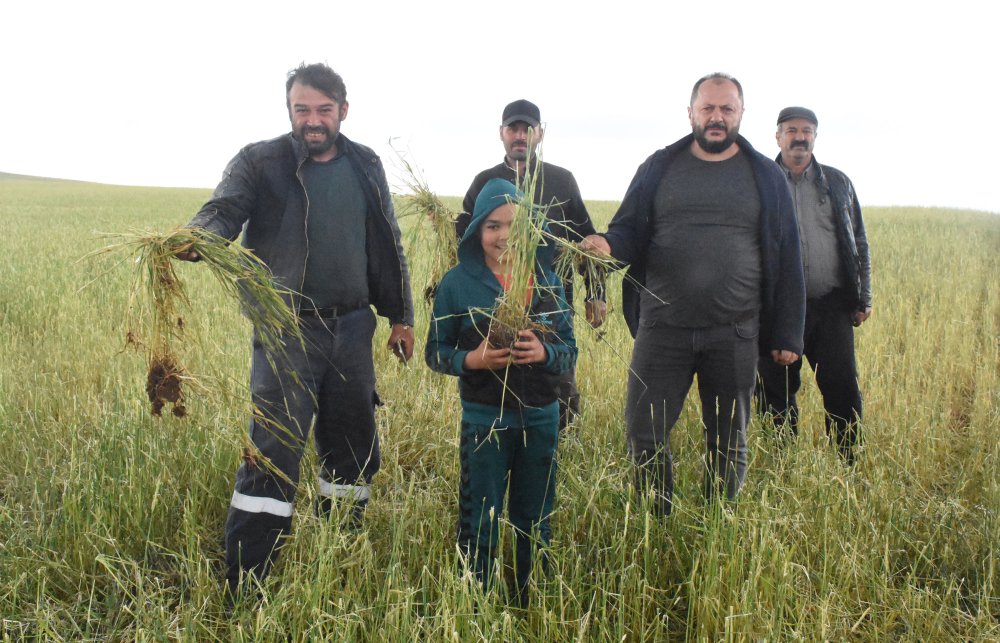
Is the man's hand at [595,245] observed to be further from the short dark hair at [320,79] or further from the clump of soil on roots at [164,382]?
the clump of soil on roots at [164,382]

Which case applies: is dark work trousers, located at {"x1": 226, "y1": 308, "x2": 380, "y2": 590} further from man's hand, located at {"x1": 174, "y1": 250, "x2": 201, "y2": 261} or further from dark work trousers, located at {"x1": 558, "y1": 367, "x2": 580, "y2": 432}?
dark work trousers, located at {"x1": 558, "y1": 367, "x2": 580, "y2": 432}

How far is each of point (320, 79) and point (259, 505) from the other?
5.34ft

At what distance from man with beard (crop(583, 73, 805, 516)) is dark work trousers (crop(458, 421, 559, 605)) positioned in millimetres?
733

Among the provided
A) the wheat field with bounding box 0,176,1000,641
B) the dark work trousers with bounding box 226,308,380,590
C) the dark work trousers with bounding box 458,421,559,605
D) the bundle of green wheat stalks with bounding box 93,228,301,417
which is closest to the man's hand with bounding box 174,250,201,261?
the bundle of green wheat stalks with bounding box 93,228,301,417

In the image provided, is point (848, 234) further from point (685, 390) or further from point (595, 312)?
point (595, 312)

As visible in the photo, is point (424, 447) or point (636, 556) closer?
point (636, 556)

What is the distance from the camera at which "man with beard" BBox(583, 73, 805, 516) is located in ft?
9.85

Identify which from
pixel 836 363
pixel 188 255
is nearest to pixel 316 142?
pixel 188 255

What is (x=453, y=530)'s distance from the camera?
3051 mm

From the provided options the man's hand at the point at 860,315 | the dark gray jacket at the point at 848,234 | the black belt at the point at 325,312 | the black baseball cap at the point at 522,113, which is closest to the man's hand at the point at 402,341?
the black belt at the point at 325,312

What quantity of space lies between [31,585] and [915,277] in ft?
35.2

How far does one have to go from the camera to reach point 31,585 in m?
2.73

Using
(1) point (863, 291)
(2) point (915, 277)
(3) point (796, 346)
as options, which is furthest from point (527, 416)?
(2) point (915, 277)

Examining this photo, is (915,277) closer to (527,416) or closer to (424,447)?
(424,447)
